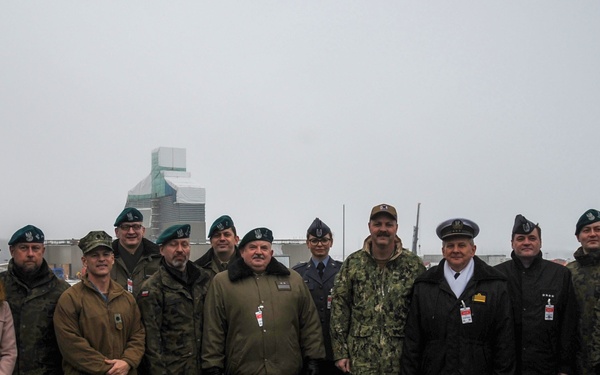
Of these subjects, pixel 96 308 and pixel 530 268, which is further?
pixel 530 268

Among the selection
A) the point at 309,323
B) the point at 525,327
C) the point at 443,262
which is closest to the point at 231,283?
the point at 309,323

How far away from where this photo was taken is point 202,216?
136 ft

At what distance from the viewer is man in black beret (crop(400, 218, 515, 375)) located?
438cm

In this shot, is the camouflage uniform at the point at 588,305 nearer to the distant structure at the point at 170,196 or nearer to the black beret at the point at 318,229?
the black beret at the point at 318,229

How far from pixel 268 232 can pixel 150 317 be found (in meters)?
1.28

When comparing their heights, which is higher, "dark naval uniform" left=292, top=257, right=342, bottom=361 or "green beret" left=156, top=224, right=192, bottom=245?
"green beret" left=156, top=224, right=192, bottom=245

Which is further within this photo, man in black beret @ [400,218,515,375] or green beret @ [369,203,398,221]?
green beret @ [369,203,398,221]

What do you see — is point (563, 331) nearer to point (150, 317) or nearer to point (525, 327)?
point (525, 327)

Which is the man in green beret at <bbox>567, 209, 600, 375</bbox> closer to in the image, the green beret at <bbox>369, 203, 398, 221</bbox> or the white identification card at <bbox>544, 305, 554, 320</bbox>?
the white identification card at <bbox>544, 305, 554, 320</bbox>

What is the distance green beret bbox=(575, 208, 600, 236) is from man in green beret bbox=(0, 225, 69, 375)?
15.9 ft

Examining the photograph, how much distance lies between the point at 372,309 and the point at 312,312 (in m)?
0.61

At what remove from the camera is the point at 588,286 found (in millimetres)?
4977

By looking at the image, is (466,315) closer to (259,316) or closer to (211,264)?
(259,316)

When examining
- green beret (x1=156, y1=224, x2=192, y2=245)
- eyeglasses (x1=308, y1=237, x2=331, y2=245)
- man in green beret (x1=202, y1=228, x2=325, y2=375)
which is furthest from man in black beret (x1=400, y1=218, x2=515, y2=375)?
green beret (x1=156, y1=224, x2=192, y2=245)
